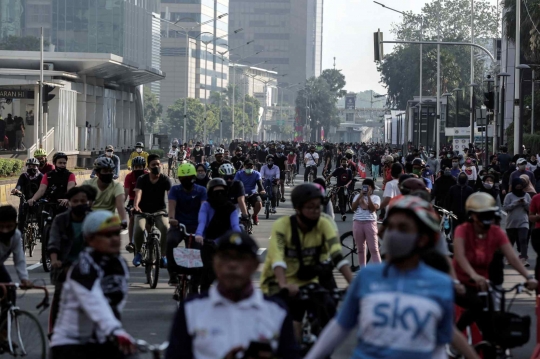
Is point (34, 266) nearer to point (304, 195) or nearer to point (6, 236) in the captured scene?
point (6, 236)

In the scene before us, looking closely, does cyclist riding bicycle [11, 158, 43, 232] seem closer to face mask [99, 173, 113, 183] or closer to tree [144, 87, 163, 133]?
face mask [99, 173, 113, 183]

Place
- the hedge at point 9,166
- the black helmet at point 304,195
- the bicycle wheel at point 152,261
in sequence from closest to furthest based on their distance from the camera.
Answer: the black helmet at point 304,195
the bicycle wheel at point 152,261
the hedge at point 9,166

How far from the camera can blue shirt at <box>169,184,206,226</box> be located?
40.0ft

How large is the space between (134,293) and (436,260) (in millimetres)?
7707

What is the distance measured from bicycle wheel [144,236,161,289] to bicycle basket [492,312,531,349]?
6950 millimetres

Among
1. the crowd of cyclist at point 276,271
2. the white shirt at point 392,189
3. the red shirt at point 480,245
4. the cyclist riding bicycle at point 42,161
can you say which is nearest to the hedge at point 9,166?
the cyclist riding bicycle at point 42,161

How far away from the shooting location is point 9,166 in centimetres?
3381

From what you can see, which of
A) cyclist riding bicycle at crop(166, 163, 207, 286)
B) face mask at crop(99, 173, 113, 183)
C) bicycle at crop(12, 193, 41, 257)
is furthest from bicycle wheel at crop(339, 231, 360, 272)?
bicycle at crop(12, 193, 41, 257)

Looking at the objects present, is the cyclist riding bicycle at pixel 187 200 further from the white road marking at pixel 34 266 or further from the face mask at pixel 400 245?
the face mask at pixel 400 245

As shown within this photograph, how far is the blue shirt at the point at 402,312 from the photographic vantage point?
4449 mm

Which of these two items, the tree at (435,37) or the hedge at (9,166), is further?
the tree at (435,37)

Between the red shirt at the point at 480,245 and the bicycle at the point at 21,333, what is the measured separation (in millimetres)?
2923

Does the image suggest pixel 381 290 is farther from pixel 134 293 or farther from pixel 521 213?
pixel 521 213

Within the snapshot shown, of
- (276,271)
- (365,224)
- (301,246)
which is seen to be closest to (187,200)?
(365,224)
